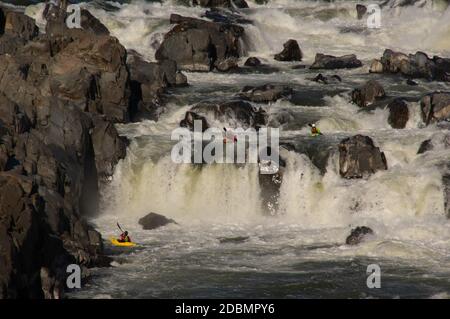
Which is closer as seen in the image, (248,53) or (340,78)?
(340,78)

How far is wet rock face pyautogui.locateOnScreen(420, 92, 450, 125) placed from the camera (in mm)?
63344

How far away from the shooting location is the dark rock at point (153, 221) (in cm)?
5538

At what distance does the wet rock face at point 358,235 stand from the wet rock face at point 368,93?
14.7 meters

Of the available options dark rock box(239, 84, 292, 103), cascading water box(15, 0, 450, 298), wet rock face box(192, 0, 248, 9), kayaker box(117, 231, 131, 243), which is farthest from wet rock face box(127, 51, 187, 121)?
wet rock face box(192, 0, 248, 9)

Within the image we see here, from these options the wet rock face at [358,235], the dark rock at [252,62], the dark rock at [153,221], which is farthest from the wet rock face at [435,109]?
the dark rock at [252,62]

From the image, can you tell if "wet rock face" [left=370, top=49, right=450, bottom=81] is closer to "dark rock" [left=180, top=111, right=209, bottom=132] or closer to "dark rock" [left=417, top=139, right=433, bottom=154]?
"dark rock" [left=417, top=139, right=433, bottom=154]

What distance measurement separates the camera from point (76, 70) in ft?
209

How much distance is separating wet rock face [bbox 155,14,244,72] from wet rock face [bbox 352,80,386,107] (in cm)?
1168

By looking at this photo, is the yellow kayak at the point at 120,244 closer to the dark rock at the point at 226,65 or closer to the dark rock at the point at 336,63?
the dark rock at the point at 226,65

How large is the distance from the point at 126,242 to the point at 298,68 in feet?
89.6

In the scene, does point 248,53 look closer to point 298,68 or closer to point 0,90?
point 298,68

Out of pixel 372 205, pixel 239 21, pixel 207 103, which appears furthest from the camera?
pixel 239 21
